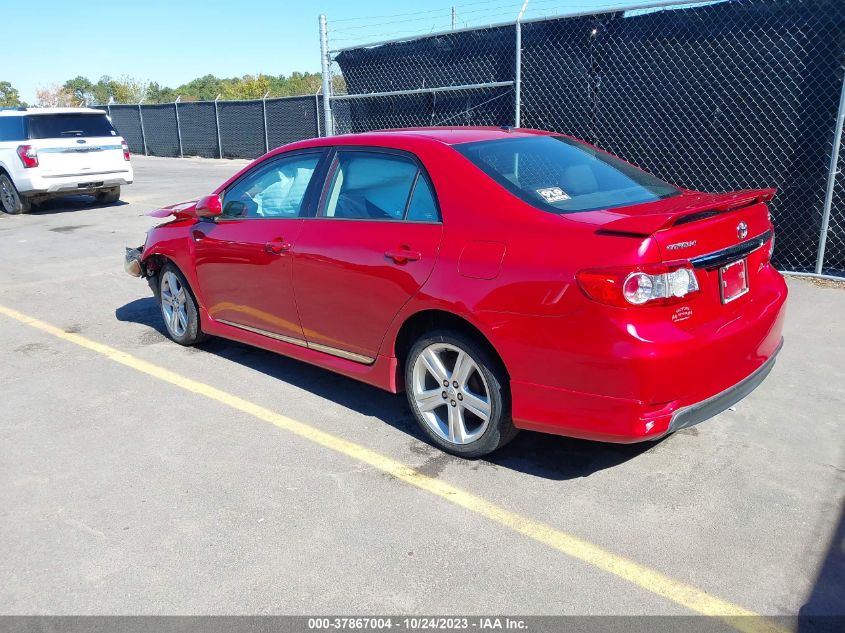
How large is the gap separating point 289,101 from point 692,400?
1975 centimetres

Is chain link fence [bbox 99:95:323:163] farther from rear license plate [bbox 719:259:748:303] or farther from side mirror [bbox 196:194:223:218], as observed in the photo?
rear license plate [bbox 719:259:748:303]

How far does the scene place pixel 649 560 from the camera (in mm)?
3021

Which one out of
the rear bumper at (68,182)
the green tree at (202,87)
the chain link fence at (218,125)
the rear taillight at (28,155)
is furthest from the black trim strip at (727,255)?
the green tree at (202,87)

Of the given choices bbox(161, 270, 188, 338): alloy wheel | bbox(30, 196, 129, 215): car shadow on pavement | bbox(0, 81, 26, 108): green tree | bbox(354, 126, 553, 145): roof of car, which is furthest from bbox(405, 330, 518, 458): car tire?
bbox(0, 81, 26, 108): green tree

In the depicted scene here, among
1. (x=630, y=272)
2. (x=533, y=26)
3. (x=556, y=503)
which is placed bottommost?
(x=556, y=503)

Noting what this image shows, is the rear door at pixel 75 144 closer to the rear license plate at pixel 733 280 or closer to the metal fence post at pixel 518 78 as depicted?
the metal fence post at pixel 518 78

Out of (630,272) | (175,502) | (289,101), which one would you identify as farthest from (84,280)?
(289,101)

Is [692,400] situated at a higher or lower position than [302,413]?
higher

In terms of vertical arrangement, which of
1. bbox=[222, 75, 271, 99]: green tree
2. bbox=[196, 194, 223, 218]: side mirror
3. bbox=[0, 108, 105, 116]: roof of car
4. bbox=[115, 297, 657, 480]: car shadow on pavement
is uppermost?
bbox=[222, 75, 271, 99]: green tree

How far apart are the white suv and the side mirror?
9.74 metres

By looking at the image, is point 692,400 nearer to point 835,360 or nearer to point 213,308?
point 835,360

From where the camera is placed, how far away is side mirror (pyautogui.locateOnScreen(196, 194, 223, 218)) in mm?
5160

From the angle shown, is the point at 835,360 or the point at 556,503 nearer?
the point at 556,503

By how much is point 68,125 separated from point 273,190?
10.6 metres
